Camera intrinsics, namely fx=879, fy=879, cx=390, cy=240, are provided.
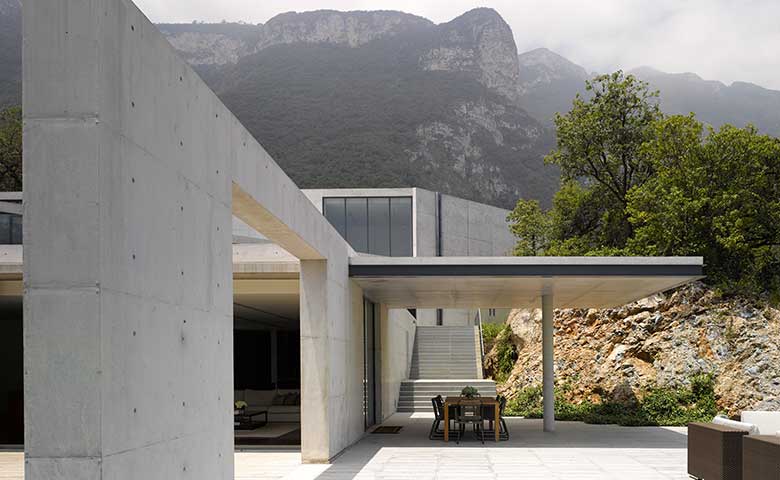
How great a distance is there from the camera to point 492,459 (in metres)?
12.9

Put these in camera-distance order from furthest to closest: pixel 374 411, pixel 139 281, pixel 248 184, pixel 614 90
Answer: pixel 614 90, pixel 374 411, pixel 248 184, pixel 139 281

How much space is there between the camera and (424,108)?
73.7 meters

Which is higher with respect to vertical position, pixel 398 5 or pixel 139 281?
pixel 398 5

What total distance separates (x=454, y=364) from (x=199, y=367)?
84.3 feet

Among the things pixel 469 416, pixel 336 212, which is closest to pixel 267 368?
pixel 336 212

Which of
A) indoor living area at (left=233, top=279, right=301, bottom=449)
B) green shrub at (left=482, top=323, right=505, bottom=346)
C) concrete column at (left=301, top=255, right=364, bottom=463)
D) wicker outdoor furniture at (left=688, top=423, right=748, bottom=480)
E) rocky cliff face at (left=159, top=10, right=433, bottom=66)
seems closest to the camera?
wicker outdoor furniture at (left=688, top=423, right=748, bottom=480)

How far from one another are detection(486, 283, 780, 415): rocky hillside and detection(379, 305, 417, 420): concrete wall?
3.36 meters

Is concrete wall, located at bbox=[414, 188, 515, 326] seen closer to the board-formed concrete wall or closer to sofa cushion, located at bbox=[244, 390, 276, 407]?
sofa cushion, located at bbox=[244, 390, 276, 407]

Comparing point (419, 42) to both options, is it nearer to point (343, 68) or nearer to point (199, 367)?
point (343, 68)

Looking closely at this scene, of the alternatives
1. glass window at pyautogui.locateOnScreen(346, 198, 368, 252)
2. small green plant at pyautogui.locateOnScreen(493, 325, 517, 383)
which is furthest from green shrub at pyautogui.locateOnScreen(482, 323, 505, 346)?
glass window at pyautogui.locateOnScreen(346, 198, 368, 252)

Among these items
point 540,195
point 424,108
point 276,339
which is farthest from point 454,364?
point 424,108

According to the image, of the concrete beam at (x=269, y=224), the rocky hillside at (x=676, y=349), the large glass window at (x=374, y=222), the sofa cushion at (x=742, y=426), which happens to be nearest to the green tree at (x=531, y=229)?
the large glass window at (x=374, y=222)

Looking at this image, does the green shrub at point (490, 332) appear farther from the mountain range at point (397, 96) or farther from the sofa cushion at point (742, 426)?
the mountain range at point (397, 96)

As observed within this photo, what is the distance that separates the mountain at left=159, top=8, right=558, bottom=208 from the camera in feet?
220
